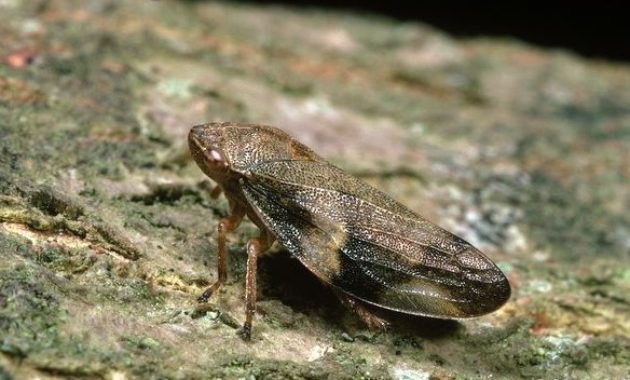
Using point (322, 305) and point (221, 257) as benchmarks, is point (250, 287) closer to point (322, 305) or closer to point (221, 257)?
point (221, 257)

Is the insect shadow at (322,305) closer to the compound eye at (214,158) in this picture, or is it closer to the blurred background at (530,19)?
the compound eye at (214,158)

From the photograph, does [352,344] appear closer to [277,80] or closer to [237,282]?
[237,282]

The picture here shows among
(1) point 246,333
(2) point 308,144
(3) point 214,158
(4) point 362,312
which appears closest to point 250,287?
(1) point 246,333

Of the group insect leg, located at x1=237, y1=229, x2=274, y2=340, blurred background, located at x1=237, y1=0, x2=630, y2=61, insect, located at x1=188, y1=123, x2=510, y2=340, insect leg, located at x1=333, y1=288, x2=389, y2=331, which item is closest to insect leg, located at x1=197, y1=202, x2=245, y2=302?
insect, located at x1=188, y1=123, x2=510, y2=340

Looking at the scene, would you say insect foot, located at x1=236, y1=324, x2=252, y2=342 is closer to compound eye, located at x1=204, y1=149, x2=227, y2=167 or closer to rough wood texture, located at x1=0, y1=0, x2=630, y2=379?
rough wood texture, located at x1=0, y1=0, x2=630, y2=379

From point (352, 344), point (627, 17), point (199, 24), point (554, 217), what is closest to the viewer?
point (352, 344)

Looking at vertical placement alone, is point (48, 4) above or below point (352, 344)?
above

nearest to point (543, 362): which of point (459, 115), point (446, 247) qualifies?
point (446, 247)
